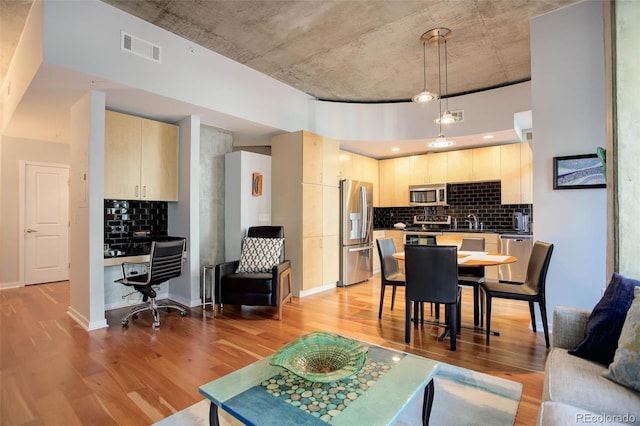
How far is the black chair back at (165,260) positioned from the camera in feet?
11.6

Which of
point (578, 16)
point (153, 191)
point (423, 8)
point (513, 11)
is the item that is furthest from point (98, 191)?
point (578, 16)

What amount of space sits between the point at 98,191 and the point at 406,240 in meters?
4.95

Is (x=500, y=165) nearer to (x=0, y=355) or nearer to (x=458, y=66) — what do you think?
(x=458, y=66)

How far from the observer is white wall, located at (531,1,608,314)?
9.80 ft

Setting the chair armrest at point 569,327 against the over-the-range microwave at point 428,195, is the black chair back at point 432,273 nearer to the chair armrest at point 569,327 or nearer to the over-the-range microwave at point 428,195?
the chair armrest at point 569,327

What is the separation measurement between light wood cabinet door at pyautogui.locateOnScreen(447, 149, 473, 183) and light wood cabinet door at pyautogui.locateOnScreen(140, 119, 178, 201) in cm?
473

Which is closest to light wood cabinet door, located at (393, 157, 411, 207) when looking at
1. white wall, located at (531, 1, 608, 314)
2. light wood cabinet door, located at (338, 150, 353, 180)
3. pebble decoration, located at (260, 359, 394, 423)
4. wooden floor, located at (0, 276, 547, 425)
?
light wood cabinet door, located at (338, 150, 353, 180)

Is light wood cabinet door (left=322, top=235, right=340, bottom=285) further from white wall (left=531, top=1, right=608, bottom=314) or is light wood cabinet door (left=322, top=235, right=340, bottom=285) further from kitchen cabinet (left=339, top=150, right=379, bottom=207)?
white wall (left=531, top=1, right=608, bottom=314)

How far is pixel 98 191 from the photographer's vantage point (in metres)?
3.47

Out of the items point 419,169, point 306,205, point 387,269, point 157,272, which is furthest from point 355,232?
point 157,272

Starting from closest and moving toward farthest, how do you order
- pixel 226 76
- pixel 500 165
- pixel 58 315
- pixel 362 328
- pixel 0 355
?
pixel 0 355, pixel 362 328, pixel 58 315, pixel 226 76, pixel 500 165

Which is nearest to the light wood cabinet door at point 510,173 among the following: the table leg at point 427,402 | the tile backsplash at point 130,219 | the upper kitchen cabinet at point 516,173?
the upper kitchen cabinet at point 516,173

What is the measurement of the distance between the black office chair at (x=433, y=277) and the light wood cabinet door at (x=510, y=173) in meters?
3.33

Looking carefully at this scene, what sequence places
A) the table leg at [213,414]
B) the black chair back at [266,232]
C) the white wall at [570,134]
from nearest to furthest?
the table leg at [213,414] < the white wall at [570,134] < the black chair back at [266,232]
